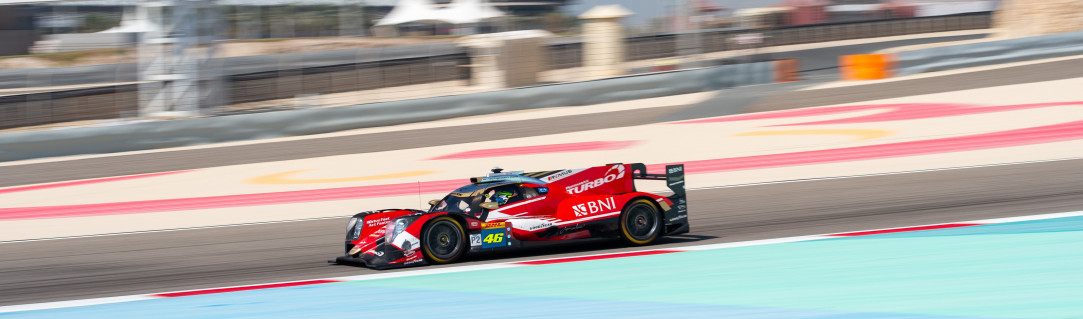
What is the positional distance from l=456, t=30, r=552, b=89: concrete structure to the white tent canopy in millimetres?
9809

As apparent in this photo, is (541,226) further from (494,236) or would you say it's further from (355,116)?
(355,116)

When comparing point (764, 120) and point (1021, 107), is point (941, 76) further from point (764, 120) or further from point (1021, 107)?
point (764, 120)

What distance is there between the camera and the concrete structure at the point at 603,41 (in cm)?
2150

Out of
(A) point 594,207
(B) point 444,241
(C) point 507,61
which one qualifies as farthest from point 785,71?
(B) point 444,241

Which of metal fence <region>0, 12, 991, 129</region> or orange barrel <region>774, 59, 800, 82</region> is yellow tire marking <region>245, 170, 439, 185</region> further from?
orange barrel <region>774, 59, 800, 82</region>

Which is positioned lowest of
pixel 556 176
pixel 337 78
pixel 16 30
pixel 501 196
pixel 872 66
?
pixel 501 196

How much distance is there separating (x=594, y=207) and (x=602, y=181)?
436 millimetres

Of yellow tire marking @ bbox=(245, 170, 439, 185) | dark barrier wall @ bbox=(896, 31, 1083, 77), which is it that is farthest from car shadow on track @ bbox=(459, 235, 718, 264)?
dark barrier wall @ bbox=(896, 31, 1083, 77)

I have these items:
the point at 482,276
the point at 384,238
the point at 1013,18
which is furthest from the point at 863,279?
the point at 1013,18

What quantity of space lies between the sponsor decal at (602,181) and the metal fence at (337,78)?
11417mm

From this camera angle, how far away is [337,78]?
800 inches

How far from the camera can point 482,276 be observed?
7414 millimetres

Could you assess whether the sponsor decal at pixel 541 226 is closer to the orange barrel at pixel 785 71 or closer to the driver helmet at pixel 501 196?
the driver helmet at pixel 501 196

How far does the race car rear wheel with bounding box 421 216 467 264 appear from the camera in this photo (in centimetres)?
766
